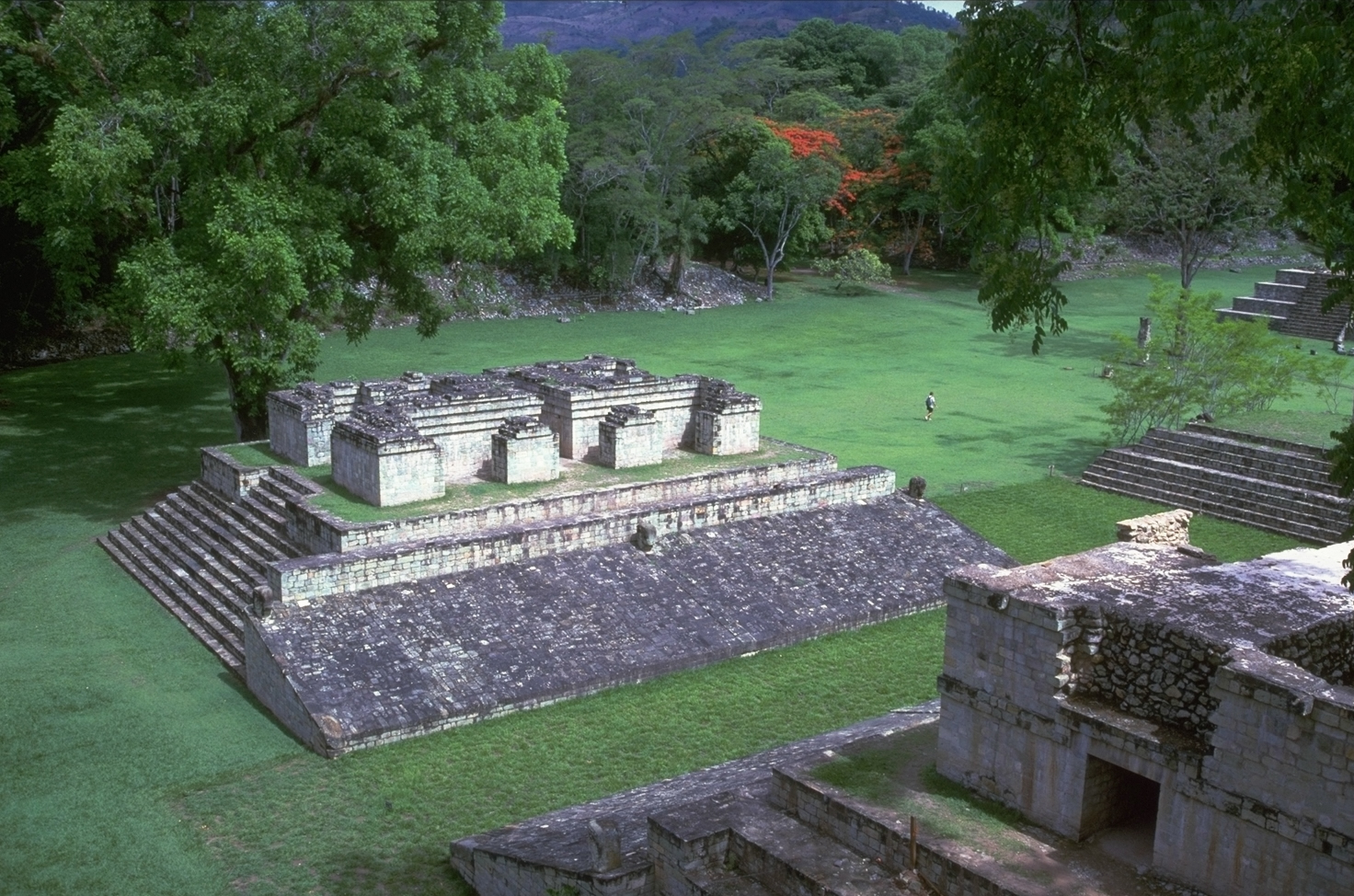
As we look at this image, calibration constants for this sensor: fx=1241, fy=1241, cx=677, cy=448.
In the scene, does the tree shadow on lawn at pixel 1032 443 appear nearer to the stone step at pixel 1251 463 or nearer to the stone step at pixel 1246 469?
the stone step at pixel 1251 463

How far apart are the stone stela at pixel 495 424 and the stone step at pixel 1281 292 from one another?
24.5 m

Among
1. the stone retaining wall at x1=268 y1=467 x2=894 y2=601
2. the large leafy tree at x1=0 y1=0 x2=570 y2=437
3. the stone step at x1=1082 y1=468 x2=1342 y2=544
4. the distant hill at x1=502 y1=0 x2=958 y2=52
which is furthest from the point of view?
the distant hill at x1=502 y1=0 x2=958 y2=52

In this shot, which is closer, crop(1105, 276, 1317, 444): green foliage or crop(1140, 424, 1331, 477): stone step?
crop(1140, 424, 1331, 477): stone step

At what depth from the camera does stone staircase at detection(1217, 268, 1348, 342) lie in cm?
3350

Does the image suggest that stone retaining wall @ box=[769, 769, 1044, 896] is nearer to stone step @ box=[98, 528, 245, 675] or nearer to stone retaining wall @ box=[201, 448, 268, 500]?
stone step @ box=[98, 528, 245, 675]

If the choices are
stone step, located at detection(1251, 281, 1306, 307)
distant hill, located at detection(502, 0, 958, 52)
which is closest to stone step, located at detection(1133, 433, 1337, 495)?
stone step, located at detection(1251, 281, 1306, 307)

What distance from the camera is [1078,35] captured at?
7.81 meters

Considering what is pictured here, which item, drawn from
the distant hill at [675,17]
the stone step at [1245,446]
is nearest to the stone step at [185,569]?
the stone step at [1245,446]

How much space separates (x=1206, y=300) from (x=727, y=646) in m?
13.1

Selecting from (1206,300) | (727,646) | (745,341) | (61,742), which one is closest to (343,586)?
(61,742)

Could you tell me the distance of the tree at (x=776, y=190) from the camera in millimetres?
38156

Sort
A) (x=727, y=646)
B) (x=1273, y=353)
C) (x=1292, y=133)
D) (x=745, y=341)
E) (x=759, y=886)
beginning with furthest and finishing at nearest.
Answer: (x=745, y=341), (x=1273, y=353), (x=727, y=646), (x=759, y=886), (x=1292, y=133)

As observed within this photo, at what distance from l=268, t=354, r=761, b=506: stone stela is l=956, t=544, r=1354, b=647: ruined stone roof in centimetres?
799

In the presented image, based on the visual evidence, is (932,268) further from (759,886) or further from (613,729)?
(759,886)
